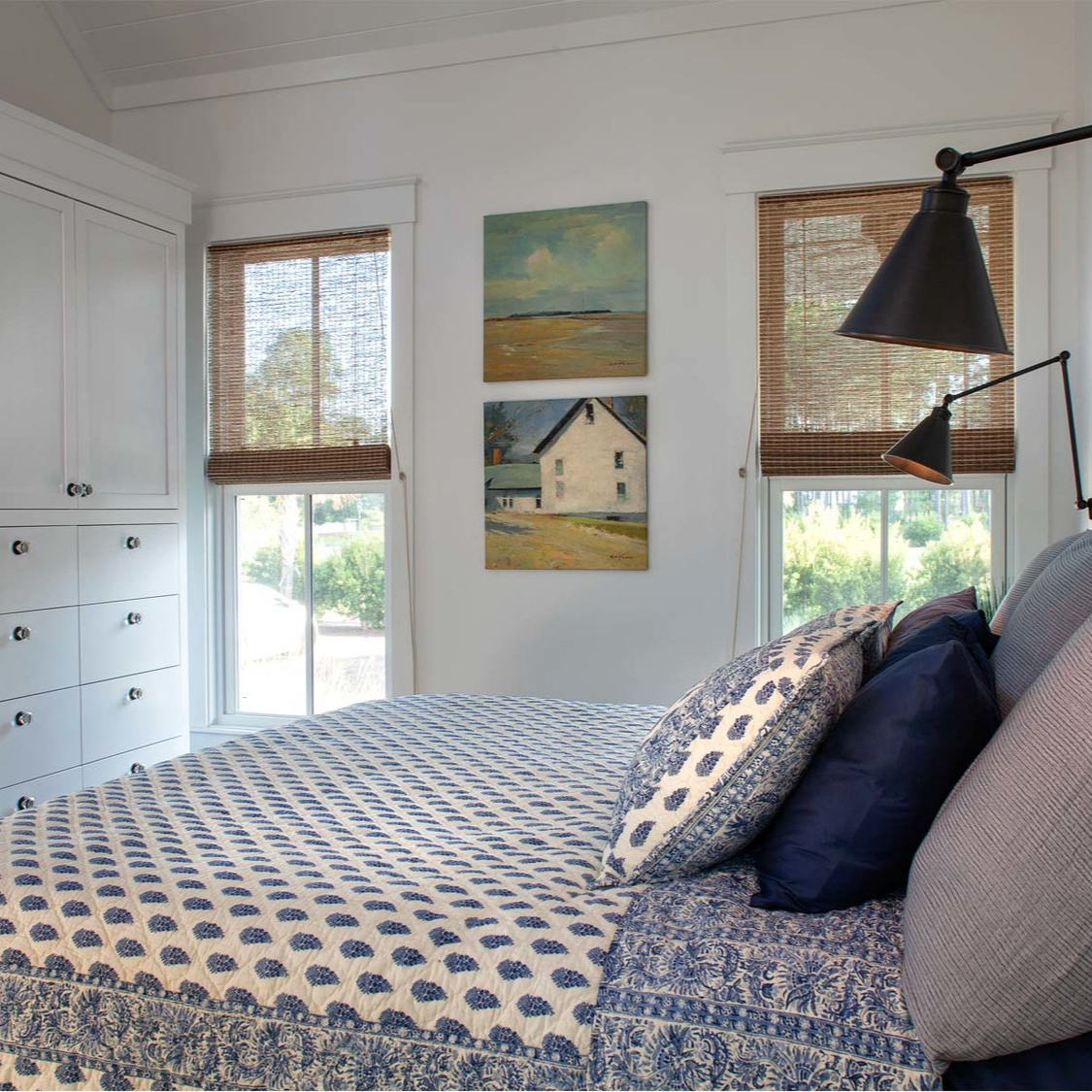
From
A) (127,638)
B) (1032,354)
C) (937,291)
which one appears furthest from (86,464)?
(1032,354)

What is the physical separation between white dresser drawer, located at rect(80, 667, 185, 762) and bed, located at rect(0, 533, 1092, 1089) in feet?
6.29

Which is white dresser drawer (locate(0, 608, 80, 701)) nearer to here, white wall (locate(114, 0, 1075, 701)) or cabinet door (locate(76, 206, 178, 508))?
cabinet door (locate(76, 206, 178, 508))

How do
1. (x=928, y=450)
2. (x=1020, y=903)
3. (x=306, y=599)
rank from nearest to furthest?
1. (x=1020, y=903)
2. (x=928, y=450)
3. (x=306, y=599)

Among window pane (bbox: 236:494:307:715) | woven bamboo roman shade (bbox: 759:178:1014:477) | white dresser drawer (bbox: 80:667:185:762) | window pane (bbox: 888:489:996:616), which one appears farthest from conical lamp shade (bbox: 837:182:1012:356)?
window pane (bbox: 236:494:307:715)

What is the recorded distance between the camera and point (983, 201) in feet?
10.4

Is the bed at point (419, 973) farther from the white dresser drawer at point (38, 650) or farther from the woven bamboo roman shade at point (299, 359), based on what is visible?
the woven bamboo roman shade at point (299, 359)

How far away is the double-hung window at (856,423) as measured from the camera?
319cm

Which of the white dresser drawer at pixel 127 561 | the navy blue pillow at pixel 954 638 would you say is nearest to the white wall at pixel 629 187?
the white dresser drawer at pixel 127 561

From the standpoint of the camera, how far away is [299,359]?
391 cm

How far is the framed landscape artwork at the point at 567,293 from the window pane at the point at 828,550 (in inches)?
29.2

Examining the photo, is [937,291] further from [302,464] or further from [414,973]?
[302,464]

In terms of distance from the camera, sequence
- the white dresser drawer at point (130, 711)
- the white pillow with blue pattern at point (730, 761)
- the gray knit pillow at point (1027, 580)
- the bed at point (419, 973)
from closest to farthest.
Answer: the bed at point (419, 973)
the white pillow with blue pattern at point (730, 761)
the gray knit pillow at point (1027, 580)
the white dresser drawer at point (130, 711)

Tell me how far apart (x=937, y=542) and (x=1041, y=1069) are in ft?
8.18

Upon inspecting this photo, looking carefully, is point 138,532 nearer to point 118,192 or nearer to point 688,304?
point 118,192
